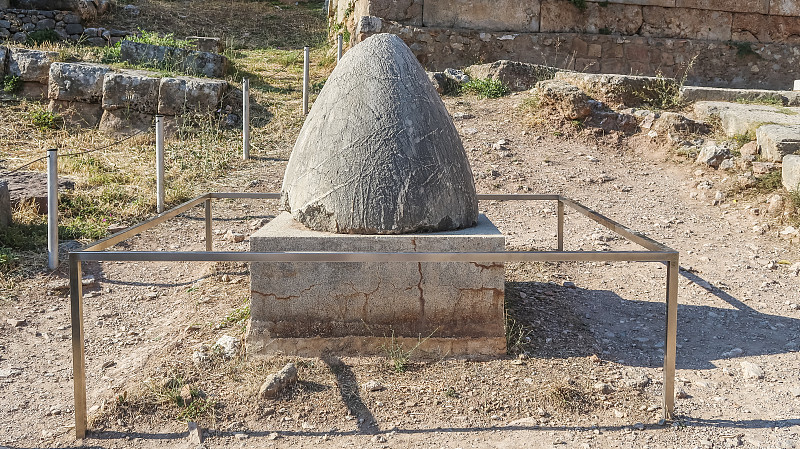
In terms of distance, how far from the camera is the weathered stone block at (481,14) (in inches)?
377

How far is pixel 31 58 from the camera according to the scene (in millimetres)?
8352

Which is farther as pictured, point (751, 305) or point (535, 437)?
point (751, 305)

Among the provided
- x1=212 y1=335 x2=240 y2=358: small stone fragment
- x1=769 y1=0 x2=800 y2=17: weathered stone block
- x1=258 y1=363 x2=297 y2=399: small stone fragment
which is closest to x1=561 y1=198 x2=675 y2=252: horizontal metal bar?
x1=258 y1=363 x2=297 y2=399: small stone fragment

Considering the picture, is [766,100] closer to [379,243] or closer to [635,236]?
[635,236]

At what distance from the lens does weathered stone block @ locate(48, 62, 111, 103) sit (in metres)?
7.95

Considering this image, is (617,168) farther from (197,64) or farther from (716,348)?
(197,64)

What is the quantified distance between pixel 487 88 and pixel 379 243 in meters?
5.84

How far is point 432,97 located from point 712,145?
4563 mm

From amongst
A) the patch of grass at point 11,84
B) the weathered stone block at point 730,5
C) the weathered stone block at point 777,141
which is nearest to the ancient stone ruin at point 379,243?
the weathered stone block at point 777,141

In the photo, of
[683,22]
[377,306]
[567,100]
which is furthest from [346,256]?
[683,22]

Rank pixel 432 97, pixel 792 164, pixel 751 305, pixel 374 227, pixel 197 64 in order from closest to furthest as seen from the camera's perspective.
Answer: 1. pixel 374 227
2. pixel 432 97
3. pixel 751 305
4. pixel 792 164
5. pixel 197 64

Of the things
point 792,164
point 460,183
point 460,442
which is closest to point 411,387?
point 460,442

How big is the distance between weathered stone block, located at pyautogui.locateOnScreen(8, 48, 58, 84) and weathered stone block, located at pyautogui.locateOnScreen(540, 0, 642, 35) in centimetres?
650

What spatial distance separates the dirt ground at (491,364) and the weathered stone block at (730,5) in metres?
4.99
